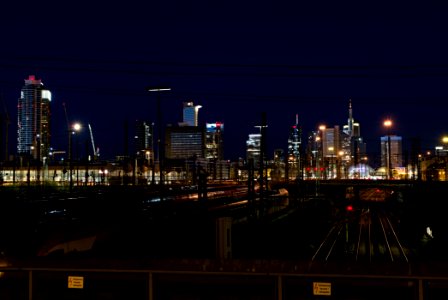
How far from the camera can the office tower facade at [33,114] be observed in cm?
14950

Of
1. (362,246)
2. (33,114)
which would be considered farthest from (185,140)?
(362,246)

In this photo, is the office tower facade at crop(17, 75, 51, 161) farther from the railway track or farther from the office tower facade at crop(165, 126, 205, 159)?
the railway track

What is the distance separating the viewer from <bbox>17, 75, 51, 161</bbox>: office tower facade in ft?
490

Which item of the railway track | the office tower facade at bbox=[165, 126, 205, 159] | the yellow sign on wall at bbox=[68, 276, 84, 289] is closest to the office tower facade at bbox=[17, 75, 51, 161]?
the office tower facade at bbox=[165, 126, 205, 159]

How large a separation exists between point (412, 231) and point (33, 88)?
134m

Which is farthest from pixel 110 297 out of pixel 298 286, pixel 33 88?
pixel 33 88

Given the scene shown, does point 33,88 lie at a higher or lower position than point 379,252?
higher

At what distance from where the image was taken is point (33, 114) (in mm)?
165375

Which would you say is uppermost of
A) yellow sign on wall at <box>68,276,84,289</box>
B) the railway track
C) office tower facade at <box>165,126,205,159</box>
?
office tower facade at <box>165,126,205,159</box>

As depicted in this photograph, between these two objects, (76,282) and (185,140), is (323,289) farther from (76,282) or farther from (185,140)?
(185,140)

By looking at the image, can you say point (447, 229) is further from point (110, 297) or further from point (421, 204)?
point (110, 297)

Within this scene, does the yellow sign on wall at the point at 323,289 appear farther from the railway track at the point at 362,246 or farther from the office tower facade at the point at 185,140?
the office tower facade at the point at 185,140

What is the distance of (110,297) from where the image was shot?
1265cm

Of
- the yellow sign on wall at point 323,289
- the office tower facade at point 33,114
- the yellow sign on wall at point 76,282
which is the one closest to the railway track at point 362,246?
the yellow sign on wall at point 323,289
